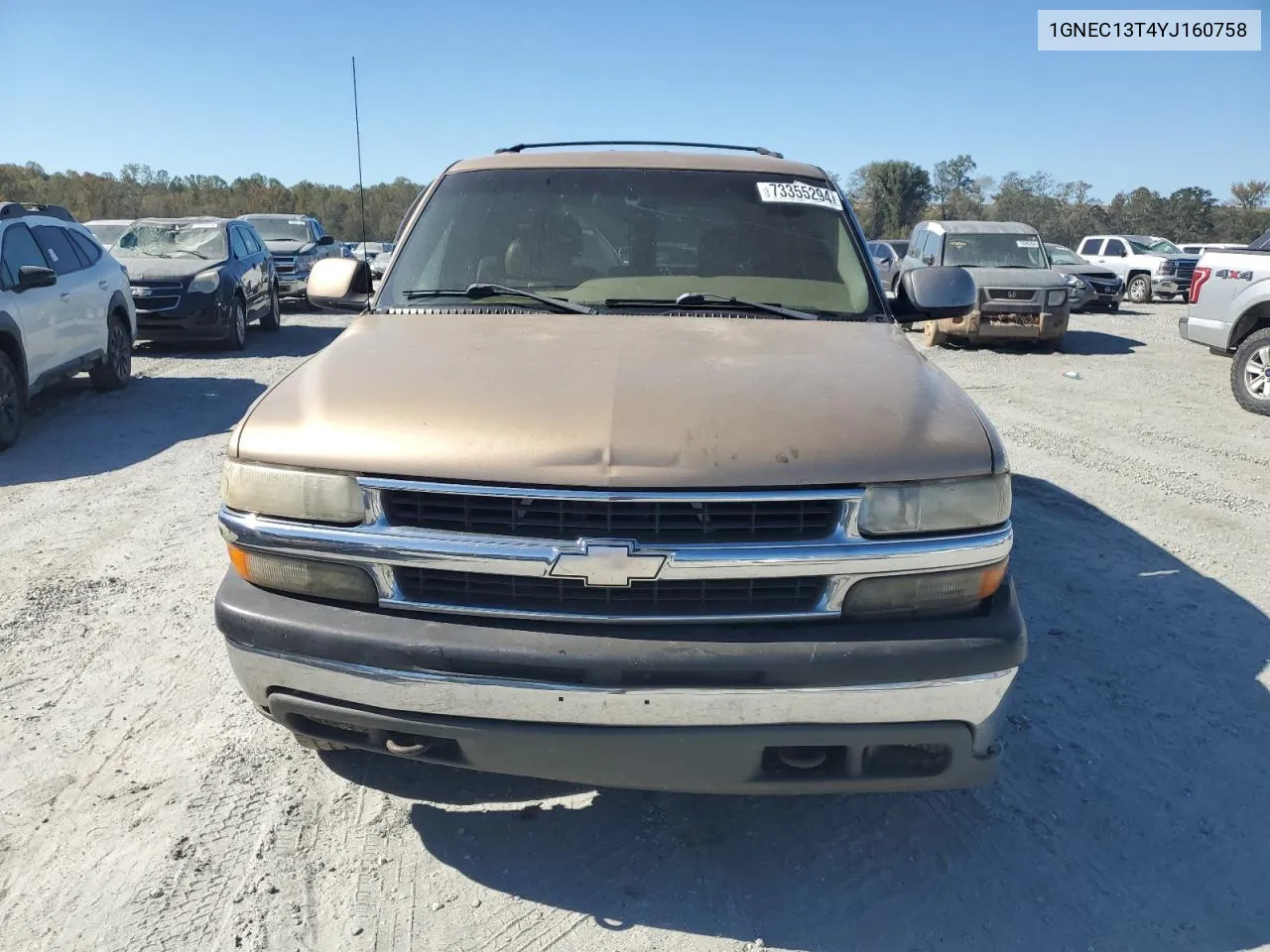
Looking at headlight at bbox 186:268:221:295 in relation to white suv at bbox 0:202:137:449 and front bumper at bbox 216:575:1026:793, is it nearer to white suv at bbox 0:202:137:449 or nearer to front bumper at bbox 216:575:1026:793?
white suv at bbox 0:202:137:449

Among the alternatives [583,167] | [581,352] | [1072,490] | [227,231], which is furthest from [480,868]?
[227,231]

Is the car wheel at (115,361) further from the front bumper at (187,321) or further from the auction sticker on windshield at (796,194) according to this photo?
the auction sticker on windshield at (796,194)

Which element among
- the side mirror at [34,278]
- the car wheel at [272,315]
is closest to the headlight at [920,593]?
the side mirror at [34,278]

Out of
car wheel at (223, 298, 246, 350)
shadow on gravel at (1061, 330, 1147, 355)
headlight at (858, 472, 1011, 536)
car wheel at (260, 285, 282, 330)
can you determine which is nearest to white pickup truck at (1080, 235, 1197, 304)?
shadow on gravel at (1061, 330, 1147, 355)

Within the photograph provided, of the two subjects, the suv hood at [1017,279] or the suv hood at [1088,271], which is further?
the suv hood at [1088,271]

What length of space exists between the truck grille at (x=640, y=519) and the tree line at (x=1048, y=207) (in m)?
39.5

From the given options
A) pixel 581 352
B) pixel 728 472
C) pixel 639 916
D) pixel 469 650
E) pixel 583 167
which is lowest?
pixel 639 916

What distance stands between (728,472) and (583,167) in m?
2.12

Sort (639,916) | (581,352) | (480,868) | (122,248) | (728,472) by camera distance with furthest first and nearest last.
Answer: (122,248), (581,352), (480,868), (639,916), (728,472)

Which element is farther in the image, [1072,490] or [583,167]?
[1072,490]

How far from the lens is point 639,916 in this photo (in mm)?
2506

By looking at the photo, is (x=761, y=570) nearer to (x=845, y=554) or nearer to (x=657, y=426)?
(x=845, y=554)

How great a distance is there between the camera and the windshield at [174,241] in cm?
1312

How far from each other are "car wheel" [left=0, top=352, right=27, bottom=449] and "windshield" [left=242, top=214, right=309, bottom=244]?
12482 mm
